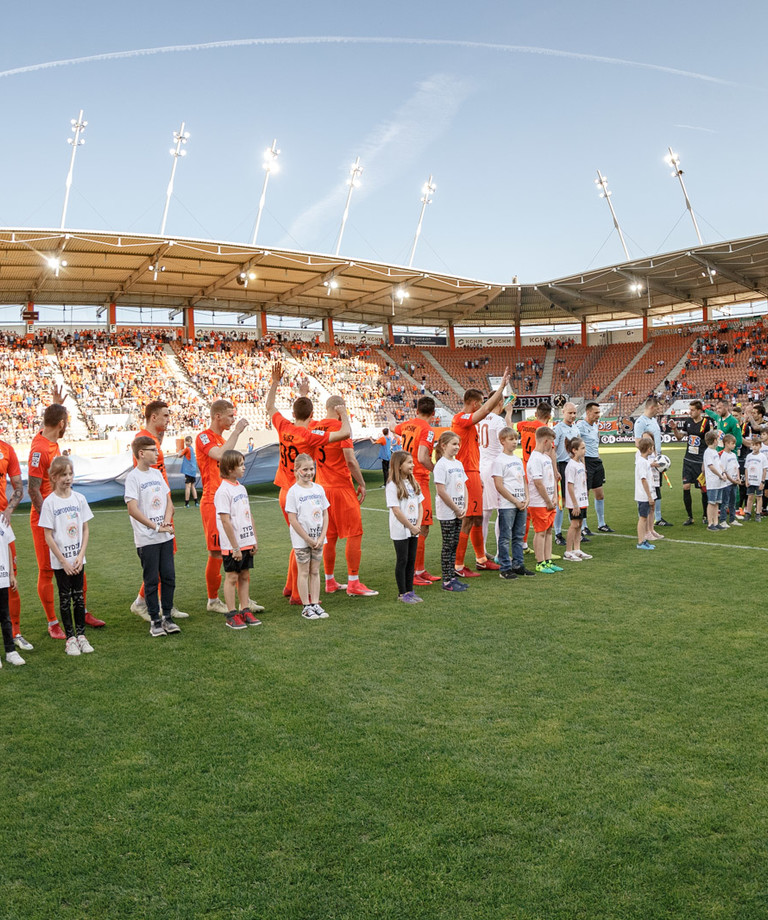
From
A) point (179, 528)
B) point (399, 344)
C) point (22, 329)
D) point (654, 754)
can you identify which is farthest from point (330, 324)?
point (654, 754)

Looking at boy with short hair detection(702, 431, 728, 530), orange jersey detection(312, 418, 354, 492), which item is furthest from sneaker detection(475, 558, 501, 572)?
boy with short hair detection(702, 431, 728, 530)

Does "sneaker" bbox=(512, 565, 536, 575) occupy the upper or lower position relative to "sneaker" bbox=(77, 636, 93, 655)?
upper

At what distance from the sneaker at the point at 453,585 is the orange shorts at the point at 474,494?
0.90 meters

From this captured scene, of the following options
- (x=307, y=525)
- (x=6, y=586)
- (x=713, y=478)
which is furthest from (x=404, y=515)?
(x=713, y=478)

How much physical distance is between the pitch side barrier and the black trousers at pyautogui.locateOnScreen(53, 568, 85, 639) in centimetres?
1025

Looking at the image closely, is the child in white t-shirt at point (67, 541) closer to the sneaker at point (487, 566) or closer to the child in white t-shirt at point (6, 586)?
the child in white t-shirt at point (6, 586)

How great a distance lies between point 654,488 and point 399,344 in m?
41.2

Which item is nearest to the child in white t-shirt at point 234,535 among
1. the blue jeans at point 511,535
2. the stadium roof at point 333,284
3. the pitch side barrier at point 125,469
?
the blue jeans at point 511,535

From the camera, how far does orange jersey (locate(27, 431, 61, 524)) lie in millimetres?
5703

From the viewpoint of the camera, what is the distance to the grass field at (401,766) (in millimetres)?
2521

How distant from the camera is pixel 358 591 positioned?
22.8ft

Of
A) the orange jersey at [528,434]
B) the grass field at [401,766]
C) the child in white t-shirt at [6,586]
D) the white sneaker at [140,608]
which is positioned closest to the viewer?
the grass field at [401,766]

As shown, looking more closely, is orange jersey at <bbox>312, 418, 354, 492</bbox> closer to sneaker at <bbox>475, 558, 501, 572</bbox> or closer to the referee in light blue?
sneaker at <bbox>475, 558, 501, 572</bbox>

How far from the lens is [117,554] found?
1006 centimetres
